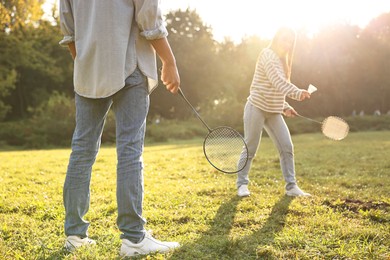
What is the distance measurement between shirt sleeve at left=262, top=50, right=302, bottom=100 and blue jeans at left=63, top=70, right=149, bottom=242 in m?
2.49

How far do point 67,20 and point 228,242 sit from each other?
2221 millimetres

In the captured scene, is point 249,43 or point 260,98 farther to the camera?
point 249,43

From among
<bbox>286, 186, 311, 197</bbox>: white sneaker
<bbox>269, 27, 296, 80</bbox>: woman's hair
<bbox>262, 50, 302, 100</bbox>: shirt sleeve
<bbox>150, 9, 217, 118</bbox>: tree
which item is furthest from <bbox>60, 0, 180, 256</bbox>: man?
<bbox>150, 9, 217, 118</bbox>: tree

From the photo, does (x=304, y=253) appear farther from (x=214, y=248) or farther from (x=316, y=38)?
(x=316, y=38)

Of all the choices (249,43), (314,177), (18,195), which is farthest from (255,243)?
(249,43)

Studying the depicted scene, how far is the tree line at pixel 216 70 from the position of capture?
34.4 metres

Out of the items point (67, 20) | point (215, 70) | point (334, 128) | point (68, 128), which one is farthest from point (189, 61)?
point (67, 20)

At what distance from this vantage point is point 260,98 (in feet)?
18.7

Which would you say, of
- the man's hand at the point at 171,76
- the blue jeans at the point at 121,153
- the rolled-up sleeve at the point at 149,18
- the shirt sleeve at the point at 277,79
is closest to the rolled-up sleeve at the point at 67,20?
the blue jeans at the point at 121,153

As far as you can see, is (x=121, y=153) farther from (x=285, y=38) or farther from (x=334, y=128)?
(x=334, y=128)

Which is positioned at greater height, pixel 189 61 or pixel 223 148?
pixel 189 61

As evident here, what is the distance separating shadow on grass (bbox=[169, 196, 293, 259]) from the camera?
133 inches

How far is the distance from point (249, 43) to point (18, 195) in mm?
39035

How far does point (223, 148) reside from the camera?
14.7 feet
